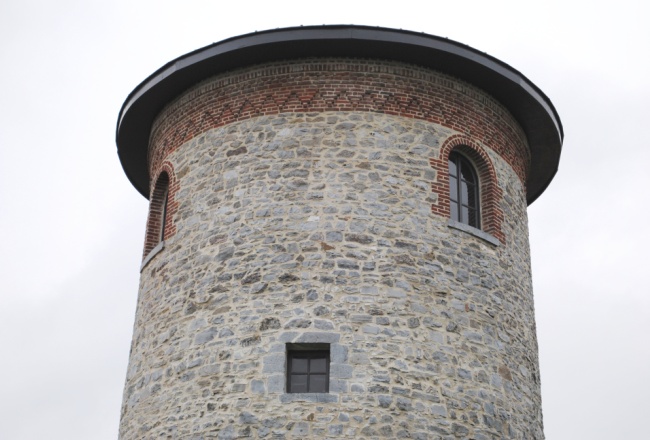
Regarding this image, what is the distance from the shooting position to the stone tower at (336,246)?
1108 centimetres

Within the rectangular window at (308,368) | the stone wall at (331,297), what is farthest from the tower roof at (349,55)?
the rectangular window at (308,368)

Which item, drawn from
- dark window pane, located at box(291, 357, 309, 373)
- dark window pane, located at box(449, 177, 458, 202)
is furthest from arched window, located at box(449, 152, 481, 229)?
dark window pane, located at box(291, 357, 309, 373)

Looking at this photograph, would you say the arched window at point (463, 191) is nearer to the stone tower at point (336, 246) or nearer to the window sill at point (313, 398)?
the stone tower at point (336, 246)

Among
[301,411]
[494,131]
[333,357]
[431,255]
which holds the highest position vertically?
[494,131]

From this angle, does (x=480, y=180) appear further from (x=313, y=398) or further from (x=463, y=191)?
(x=313, y=398)

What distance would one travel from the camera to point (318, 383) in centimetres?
1109

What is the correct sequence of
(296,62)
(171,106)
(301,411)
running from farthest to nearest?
(171,106), (296,62), (301,411)

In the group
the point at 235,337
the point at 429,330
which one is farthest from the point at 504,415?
the point at 235,337

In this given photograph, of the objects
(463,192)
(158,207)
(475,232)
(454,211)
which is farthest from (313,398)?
(158,207)

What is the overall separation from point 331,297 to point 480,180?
330 cm

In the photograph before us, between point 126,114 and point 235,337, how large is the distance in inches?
186

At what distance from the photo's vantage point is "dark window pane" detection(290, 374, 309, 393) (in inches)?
436

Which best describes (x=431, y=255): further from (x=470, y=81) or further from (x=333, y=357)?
(x=470, y=81)

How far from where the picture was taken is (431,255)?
39.1ft
